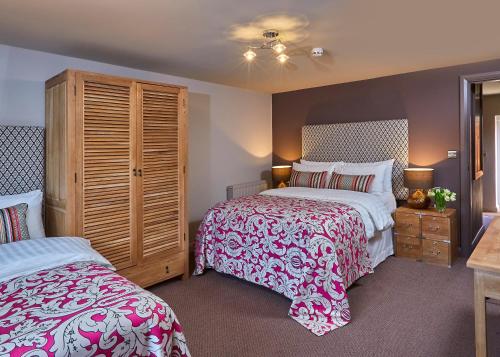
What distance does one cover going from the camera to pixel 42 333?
119cm

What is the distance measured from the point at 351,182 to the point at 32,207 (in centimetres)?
336

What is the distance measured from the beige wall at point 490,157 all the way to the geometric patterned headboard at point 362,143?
10.6 ft

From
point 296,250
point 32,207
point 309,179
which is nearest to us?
point 32,207

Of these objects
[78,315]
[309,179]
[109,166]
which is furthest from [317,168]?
[78,315]

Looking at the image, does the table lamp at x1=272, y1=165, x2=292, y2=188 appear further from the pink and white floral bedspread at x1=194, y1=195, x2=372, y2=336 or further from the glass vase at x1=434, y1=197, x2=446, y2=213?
the glass vase at x1=434, y1=197, x2=446, y2=213

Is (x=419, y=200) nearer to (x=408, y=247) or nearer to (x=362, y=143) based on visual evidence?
(x=408, y=247)

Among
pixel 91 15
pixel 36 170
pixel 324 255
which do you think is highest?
pixel 91 15

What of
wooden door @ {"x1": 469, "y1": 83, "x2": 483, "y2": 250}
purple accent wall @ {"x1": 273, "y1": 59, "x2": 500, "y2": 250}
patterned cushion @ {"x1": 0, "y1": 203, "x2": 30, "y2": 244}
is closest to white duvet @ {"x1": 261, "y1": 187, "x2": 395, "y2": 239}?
purple accent wall @ {"x1": 273, "y1": 59, "x2": 500, "y2": 250}

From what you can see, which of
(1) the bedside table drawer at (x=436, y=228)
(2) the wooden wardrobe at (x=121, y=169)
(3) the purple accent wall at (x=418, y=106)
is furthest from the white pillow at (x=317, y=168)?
(2) the wooden wardrobe at (x=121, y=169)

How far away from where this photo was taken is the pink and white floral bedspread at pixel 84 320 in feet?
3.84

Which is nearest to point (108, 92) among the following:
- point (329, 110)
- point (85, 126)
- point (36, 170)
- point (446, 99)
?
point (85, 126)

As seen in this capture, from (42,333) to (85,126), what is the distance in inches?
74.2

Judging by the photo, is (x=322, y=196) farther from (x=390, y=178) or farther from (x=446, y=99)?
(x=446, y=99)

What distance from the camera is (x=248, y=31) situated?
2.63m
